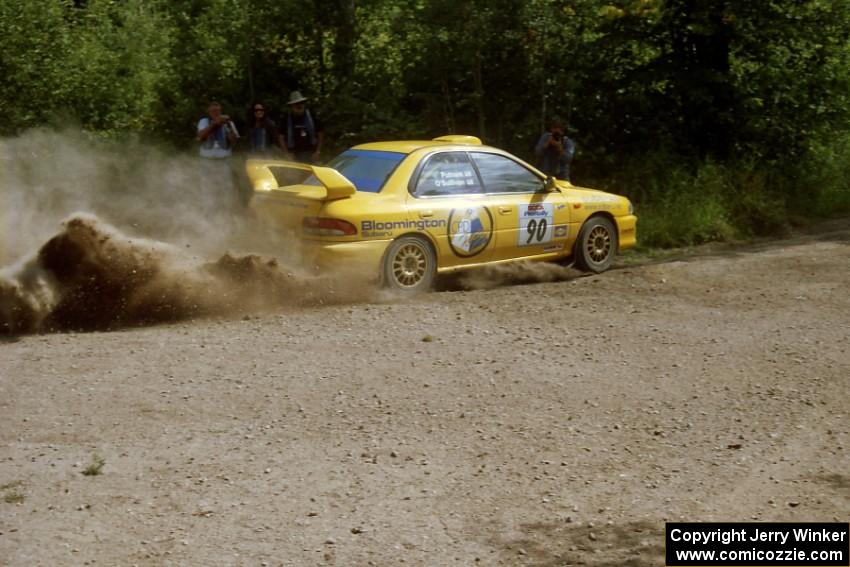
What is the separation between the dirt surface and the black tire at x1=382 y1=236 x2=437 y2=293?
502 millimetres

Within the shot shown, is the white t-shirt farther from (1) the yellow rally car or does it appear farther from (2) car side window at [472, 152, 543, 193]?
(2) car side window at [472, 152, 543, 193]

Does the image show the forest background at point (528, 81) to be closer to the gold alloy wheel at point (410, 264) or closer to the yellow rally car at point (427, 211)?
the yellow rally car at point (427, 211)

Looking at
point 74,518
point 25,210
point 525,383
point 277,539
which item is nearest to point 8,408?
point 74,518

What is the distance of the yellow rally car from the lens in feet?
36.2

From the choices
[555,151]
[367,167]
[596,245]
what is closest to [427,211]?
[367,167]

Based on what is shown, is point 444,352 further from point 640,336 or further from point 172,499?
point 172,499

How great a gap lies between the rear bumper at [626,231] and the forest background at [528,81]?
3.39 m

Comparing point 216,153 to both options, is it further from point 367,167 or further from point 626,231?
point 626,231

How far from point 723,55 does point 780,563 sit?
→ 13996mm

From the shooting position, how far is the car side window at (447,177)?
38.4 ft

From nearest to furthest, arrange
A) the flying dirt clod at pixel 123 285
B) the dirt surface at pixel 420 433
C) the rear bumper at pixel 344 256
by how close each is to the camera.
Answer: the dirt surface at pixel 420 433, the flying dirt clod at pixel 123 285, the rear bumper at pixel 344 256

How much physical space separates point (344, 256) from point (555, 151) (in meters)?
5.89

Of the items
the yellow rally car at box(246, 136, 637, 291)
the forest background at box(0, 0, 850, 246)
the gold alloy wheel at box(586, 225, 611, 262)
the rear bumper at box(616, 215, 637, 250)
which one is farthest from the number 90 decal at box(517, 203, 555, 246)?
the forest background at box(0, 0, 850, 246)

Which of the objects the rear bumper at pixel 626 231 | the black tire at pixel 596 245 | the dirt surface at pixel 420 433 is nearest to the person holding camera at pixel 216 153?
the black tire at pixel 596 245
